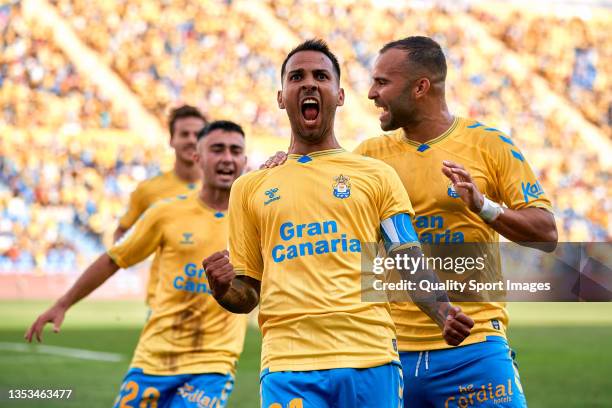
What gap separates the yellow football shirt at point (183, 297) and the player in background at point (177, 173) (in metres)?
2.76

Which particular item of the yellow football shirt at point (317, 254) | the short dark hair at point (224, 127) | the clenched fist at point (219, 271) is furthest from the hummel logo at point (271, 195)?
the short dark hair at point (224, 127)

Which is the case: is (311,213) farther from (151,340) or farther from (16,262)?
(16,262)

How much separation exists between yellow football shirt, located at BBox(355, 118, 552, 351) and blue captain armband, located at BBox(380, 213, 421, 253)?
2.53 ft

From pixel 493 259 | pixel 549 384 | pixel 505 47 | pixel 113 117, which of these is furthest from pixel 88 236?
pixel 493 259

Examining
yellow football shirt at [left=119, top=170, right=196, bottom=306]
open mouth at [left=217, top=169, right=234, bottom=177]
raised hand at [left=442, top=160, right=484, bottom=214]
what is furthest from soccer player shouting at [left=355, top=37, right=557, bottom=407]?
yellow football shirt at [left=119, top=170, right=196, bottom=306]

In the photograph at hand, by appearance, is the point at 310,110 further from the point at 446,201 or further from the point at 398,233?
the point at 446,201

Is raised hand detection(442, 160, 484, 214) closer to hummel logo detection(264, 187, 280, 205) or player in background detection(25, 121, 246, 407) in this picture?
hummel logo detection(264, 187, 280, 205)

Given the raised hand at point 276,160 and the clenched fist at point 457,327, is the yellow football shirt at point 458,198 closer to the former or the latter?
the raised hand at point 276,160

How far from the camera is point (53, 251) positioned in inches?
1037

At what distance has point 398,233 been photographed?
446 centimetres

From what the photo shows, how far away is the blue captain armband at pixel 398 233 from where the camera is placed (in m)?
→ 4.43

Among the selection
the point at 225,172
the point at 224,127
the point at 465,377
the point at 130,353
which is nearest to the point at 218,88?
the point at 130,353

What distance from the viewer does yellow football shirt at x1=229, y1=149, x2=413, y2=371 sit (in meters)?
4.30

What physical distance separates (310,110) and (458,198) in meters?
1.08
